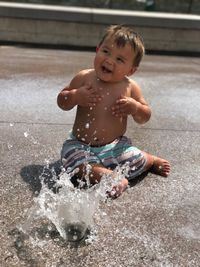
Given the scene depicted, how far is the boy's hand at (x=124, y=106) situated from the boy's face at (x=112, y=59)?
0.17 metres

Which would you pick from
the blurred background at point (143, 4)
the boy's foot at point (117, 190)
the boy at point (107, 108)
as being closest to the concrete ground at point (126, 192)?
the boy's foot at point (117, 190)

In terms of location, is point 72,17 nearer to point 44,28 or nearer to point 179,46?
point 44,28

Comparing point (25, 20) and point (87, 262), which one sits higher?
point (87, 262)

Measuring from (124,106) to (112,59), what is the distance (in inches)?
11.7

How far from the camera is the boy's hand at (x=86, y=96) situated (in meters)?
2.87

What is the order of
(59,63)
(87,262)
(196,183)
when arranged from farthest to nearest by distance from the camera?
(59,63) < (196,183) < (87,262)

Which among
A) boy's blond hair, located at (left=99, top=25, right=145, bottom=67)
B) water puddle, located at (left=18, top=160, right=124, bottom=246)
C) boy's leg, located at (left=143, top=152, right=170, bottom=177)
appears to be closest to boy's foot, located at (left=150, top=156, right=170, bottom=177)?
boy's leg, located at (left=143, top=152, right=170, bottom=177)

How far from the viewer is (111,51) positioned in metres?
2.87

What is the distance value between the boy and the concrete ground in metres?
0.21

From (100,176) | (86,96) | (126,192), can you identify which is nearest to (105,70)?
(86,96)

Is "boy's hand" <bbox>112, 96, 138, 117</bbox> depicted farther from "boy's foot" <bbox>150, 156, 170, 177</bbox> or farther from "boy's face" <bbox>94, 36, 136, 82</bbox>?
"boy's foot" <bbox>150, 156, 170, 177</bbox>

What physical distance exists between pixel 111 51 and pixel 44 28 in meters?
6.62

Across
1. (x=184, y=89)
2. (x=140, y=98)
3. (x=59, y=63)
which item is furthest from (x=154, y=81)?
(x=140, y=98)

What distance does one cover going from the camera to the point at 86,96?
9.43 feet
